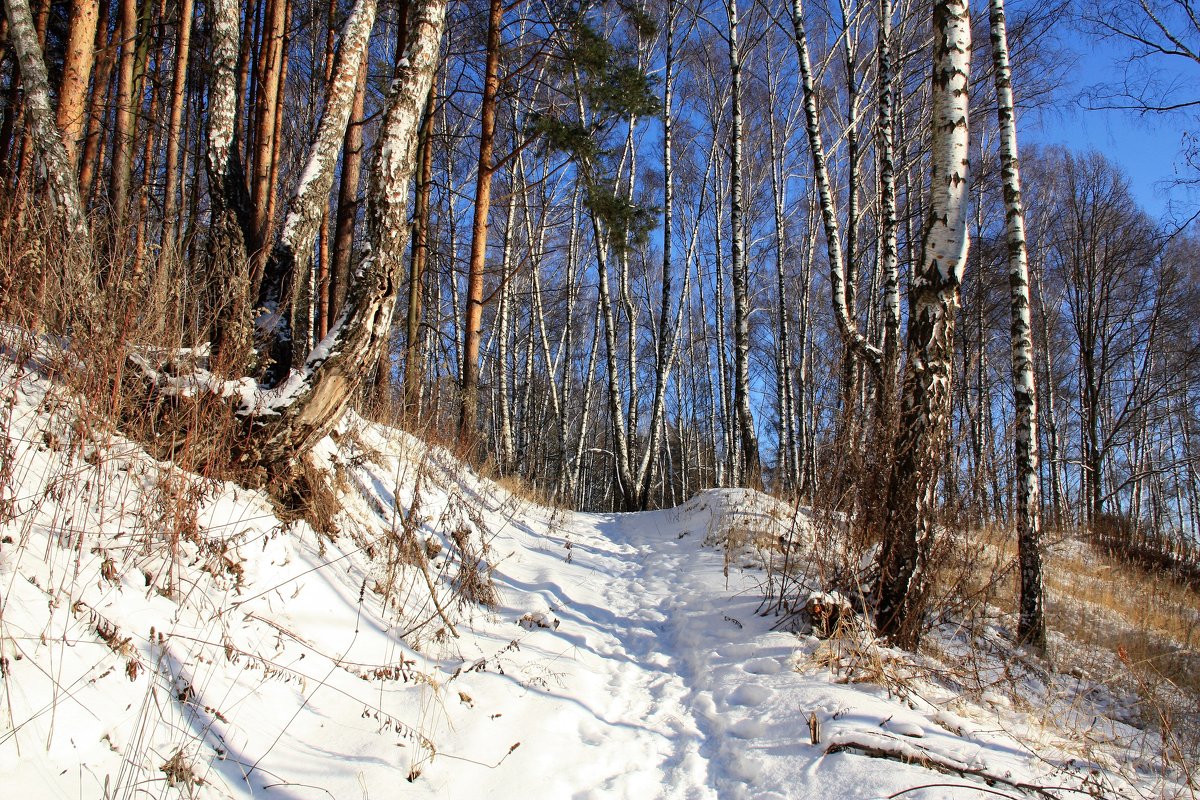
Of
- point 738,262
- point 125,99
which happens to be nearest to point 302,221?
point 125,99

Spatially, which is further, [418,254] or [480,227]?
[480,227]

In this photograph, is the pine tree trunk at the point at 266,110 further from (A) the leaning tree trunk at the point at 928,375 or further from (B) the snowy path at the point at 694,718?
(A) the leaning tree trunk at the point at 928,375

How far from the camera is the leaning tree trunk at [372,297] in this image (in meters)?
3.34

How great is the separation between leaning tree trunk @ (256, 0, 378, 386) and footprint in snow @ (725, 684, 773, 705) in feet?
11.2

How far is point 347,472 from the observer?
436 centimetres

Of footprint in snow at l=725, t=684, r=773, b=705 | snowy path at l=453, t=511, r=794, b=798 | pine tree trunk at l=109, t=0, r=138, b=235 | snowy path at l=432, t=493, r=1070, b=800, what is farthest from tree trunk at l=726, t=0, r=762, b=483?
pine tree trunk at l=109, t=0, r=138, b=235

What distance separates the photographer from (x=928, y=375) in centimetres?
351

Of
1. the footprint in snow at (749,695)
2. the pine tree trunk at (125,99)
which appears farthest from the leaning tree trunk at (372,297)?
the pine tree trunk at (125,99)

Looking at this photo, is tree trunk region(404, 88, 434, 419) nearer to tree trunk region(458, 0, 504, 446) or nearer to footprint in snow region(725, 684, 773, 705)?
tree trunk region(458, 0, 504, 446)

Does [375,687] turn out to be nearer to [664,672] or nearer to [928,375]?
[664,672]

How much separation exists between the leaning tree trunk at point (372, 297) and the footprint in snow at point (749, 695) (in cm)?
268

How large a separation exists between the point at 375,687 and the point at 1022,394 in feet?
16.9

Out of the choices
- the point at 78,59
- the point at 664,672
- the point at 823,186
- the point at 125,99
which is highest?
the point at 125,99

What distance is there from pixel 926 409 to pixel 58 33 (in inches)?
530
